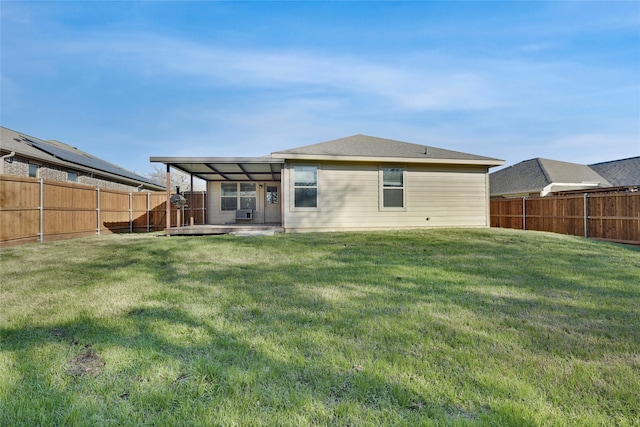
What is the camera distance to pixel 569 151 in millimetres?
24594

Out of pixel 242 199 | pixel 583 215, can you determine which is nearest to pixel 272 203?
pixel 242 199

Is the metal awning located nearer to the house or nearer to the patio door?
the patio door

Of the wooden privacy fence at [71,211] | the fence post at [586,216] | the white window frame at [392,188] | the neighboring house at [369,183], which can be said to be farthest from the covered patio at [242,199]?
the fence post at [586,216]

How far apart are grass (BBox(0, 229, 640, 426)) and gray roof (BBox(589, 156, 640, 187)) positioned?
21.1 meters

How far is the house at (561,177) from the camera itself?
19.8 m

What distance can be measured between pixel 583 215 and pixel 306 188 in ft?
32.3

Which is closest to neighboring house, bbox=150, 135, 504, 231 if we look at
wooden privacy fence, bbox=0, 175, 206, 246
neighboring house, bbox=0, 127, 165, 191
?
wooden privacy fence, bbox=0, 175, 206, 246

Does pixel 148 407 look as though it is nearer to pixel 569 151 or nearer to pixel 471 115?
pixel 471 115

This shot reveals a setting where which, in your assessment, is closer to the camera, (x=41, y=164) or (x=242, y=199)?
(x=41, y=164)

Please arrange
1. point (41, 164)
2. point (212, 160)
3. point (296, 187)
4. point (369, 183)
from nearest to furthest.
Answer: point (212, 160) < point (296, 187) < point (369, 183) < point (41, 164)

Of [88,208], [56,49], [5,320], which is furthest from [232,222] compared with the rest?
[5,320]

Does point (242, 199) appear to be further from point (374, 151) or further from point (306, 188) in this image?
point (374, 151)

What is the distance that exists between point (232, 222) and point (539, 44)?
1416 cm

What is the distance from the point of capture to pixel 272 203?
556 inches
